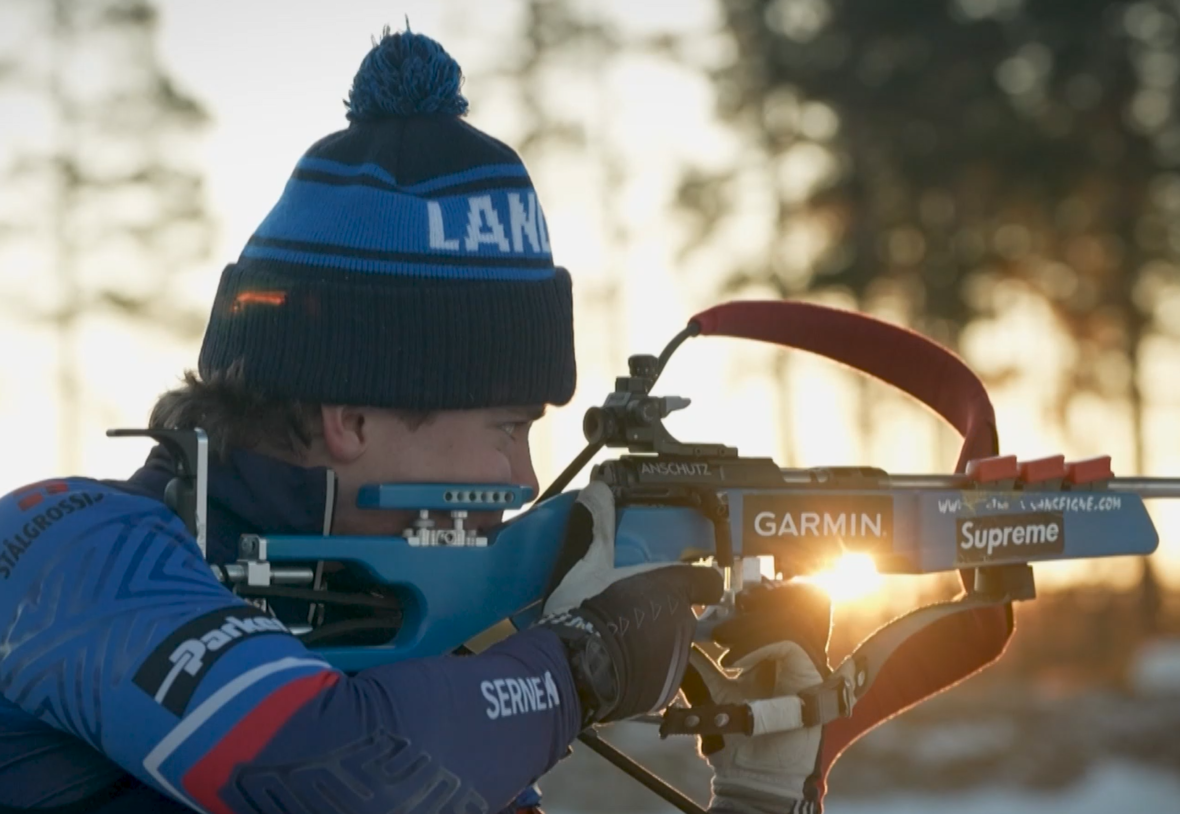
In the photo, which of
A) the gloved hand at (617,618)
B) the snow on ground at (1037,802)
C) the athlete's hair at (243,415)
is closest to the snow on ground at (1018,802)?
the snow on ground at (1037,802)

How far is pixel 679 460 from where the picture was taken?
337cm

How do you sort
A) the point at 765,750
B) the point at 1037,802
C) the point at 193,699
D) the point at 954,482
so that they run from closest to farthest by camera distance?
the point at 193,699 < the point at 765,750 < the point at 954,482 < the point at 1037,802

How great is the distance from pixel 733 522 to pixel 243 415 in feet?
3.01

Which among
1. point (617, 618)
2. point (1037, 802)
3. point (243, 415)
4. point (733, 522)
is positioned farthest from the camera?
point (1037, 802)

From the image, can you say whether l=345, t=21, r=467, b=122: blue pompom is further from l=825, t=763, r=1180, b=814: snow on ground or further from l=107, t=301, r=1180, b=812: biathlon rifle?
l=825, t=763, r=1180, b=814: snow on ground

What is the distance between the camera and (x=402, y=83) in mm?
Result: 3258

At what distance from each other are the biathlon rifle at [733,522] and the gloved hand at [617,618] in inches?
2.0

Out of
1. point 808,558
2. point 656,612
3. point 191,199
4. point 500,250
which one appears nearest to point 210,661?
point 656,612

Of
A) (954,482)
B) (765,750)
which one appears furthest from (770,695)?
(954,482)

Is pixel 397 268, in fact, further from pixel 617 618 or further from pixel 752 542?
pixel 752 542

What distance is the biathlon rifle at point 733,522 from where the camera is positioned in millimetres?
2898

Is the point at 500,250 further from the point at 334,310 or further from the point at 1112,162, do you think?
the point at 1112,162

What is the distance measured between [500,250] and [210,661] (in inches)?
43.0

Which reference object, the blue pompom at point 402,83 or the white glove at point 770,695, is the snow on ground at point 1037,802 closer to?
the white glove at point 770,695
